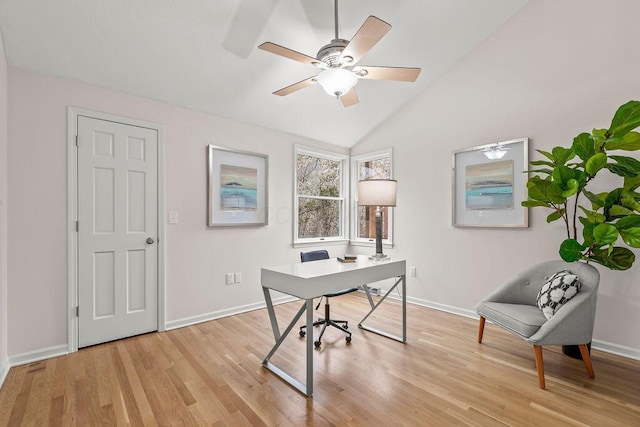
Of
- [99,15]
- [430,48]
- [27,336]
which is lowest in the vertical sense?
[27,336]

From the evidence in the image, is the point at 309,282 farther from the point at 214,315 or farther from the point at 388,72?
the point at 214,315

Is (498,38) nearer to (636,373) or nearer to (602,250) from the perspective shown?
(602,250)

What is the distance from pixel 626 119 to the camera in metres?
2.10

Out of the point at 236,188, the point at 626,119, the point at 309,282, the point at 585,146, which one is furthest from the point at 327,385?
the point at 626,119

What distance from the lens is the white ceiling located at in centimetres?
229

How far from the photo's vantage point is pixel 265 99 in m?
3.52

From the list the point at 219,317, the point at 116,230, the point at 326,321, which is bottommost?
the point at 219,317

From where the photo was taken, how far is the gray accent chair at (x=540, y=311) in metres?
2.10

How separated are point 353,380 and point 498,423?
0.90m

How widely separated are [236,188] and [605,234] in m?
3.45

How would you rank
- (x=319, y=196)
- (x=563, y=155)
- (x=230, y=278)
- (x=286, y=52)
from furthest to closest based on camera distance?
1. (x=319, y=196)
2. (x=230, y=278)
3. (x=563, y=155)
4. (x=286, y=52)

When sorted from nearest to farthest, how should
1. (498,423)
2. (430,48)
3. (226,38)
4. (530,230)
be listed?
(498,423)
(226,38)
(530,230)
(430,48)

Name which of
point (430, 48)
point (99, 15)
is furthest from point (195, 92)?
point (430, 48)

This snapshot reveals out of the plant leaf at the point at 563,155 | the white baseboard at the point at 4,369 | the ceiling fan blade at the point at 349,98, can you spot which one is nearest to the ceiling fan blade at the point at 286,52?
the ceiling fan blade at the point at 349,98
